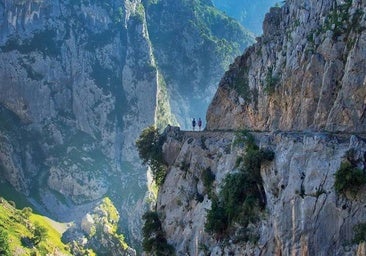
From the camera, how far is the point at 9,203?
582 feet

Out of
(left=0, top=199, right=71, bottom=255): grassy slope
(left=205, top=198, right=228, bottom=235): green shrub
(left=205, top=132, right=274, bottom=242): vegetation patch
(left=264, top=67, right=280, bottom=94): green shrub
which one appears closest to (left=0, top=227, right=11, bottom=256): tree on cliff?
(left=0, top=199, right=71, bottom=255): grassy slope

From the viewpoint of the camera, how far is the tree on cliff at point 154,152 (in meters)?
73.6

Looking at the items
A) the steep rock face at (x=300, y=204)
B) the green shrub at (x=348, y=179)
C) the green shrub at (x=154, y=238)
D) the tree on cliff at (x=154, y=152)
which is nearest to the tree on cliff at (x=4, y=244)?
the tree on cliff at (x=154, y=152)

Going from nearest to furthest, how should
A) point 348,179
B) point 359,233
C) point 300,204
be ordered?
1. point 359,233
2. point 348,179
3. point 300,204

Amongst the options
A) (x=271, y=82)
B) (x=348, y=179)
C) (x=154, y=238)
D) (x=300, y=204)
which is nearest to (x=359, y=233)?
(x=348, y=179)

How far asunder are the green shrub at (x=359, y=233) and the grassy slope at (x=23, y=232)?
5121 inches

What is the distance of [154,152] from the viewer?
242 feet

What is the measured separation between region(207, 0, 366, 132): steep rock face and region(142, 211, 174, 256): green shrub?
21.9 meters

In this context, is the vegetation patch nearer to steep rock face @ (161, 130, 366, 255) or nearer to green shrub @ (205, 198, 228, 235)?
green shrub @ (205, 198, 228, 235)

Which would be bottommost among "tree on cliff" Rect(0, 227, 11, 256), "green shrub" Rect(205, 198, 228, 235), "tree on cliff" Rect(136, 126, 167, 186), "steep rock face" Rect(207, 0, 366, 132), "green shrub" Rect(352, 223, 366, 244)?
"tree on cliff" Rect(0, 227, 11, 256)

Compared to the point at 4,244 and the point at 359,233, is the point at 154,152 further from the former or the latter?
the point at 4,244

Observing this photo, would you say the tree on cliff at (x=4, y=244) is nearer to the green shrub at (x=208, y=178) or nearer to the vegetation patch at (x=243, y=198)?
the green shrub at (x=208, y=178)

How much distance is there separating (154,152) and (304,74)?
25636 millimetres

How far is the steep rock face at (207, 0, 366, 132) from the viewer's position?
2010 inches
